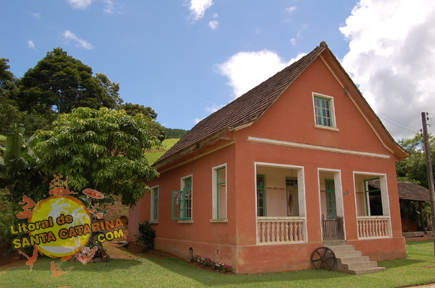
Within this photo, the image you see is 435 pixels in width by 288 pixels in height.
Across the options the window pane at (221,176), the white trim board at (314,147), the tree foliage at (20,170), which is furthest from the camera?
the tree foliage at (20,170)

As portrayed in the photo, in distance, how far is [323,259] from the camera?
10.1 metres

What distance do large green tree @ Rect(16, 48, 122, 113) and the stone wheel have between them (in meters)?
29.3

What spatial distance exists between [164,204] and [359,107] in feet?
31.7

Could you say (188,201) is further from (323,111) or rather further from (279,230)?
(323,111)

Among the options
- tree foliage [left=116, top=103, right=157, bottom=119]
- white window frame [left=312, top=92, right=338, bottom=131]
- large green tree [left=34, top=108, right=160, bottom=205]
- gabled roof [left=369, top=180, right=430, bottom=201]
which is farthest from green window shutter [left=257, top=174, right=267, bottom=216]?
tree foliage [left=116, top=103, right=157, bottom=119]

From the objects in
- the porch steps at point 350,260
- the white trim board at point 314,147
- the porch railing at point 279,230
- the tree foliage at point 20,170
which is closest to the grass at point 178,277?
the porch steps at point 350,260

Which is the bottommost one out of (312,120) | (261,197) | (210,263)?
(210,263)

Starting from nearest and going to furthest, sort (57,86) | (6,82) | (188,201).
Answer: (188,201), (6,82), (57,86)

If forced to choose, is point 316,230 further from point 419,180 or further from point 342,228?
point 419,180

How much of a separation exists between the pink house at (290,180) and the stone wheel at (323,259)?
0.20 meters

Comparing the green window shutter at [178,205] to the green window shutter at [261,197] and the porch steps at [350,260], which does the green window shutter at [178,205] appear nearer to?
the green window shutter at [261,197]

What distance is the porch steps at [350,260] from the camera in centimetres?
955

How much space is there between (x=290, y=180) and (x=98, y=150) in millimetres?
7535

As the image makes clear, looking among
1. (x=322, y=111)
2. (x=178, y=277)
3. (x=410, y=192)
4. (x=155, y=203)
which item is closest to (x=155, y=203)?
(x=155, y=203)
